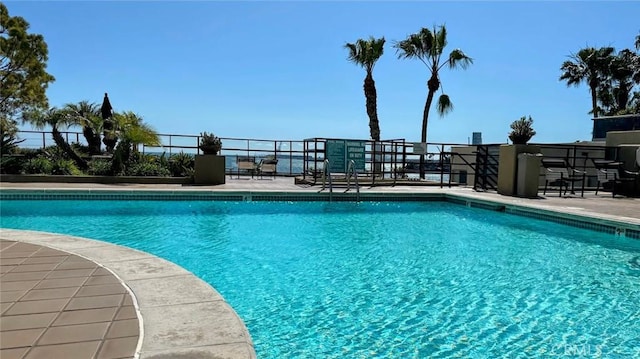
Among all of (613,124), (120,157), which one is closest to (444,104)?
(613,124)

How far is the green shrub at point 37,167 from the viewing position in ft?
32.0

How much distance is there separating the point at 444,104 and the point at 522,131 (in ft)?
25.2

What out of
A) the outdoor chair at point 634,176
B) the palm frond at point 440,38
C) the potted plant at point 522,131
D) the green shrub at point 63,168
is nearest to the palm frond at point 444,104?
the palm frond at point 440,38

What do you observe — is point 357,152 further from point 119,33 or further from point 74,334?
point 74,334

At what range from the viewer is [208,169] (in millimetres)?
10203

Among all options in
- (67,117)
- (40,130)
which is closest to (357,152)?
(67,117)

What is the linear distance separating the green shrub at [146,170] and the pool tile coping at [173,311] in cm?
732

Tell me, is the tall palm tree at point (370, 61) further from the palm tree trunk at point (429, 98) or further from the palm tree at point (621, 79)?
the palm tree at point (621, 79)

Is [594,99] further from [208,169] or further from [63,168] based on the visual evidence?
[63,168]

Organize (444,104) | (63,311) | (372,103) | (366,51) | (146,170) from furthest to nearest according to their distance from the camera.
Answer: (444,104), (372,103), (366,51), (146,170), (63,311)

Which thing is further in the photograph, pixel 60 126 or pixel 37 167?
pixel 60 126

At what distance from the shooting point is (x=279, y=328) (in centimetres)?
271

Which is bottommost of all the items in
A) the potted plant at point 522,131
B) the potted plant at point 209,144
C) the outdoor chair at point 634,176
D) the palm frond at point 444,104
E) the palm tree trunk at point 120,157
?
the outdoor chair at point 634,176

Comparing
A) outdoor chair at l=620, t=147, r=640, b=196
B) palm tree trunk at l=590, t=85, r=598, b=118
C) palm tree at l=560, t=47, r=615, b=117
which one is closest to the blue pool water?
outdoor chair at l=620, t=147, r=640, b=196
